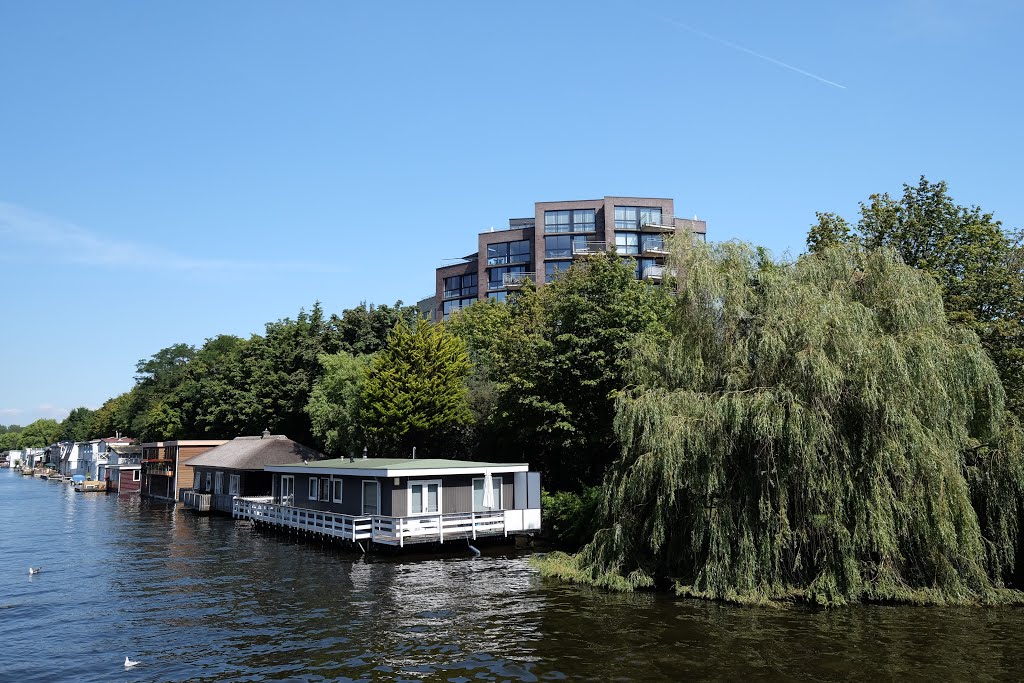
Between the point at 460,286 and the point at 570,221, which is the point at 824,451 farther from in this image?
the point at 460,286

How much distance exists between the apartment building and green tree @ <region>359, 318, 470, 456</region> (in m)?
40.2

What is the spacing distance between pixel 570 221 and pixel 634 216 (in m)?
7.95

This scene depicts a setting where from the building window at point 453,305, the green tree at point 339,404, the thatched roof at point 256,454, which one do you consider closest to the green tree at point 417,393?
the green tree at point 339,404

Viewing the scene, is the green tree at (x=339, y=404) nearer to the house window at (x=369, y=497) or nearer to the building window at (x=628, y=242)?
the house window at (x=369, y=497)

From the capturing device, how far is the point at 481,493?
3916 centimetres

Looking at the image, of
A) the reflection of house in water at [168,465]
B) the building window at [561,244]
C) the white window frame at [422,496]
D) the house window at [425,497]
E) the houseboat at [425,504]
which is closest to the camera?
the houseboat at [425,504]

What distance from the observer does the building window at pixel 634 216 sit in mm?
93719

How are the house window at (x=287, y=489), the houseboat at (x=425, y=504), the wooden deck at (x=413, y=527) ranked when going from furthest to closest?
the house window at (x=287, y=489) < the houseboat at (x=425, y=504) < the wooden deck at (x=413, y=527)

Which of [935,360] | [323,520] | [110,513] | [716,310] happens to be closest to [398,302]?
[110,513]

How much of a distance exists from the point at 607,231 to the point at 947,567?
7295cm

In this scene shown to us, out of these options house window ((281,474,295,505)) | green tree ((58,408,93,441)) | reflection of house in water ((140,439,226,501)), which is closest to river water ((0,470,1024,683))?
house window ((281,474,295,505))

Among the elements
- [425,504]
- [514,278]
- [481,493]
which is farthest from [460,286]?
[425,504]

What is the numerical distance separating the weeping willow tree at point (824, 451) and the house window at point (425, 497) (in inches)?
515

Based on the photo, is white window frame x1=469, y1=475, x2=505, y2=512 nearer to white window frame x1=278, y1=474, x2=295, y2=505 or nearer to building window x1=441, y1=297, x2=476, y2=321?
white window frame x1=278, y1=474, x2=295, y2=505
